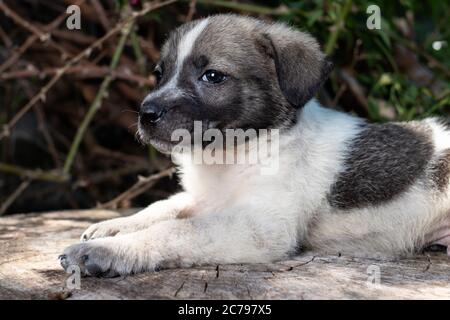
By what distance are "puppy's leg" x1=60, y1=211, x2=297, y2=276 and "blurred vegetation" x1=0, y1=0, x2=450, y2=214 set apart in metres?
1.98

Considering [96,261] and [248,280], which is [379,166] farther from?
[96,261]

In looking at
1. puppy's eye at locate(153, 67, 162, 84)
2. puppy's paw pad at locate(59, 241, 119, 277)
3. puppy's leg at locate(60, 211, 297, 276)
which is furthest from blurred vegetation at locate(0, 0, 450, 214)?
puppy's paw pad at locate(59, 241, 119, 277)

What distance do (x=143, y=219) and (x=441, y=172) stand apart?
6.25ft

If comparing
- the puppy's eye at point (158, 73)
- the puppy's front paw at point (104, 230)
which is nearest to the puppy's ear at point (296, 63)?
the puppy's eye at point (158, 73)

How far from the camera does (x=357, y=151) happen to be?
4.27 metres

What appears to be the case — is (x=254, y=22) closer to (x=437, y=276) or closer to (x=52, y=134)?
(x=437, y=276)

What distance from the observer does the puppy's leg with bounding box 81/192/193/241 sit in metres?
4.25

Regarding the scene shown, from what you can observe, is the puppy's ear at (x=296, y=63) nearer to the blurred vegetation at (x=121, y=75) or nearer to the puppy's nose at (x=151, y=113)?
the puppy's nose at (x=151, y=113)

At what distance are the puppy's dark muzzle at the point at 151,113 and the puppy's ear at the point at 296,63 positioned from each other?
2.49 ft

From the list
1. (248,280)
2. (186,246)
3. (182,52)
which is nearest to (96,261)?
(186,246)

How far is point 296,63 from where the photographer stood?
4176mm

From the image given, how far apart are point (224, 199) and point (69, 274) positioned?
1.14 metres

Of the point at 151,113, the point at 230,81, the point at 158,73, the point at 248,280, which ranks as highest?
the point at 158,73

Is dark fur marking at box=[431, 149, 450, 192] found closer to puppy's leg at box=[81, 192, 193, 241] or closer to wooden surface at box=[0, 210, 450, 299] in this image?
wooden surface at box=[0, 210, 450, 299]
